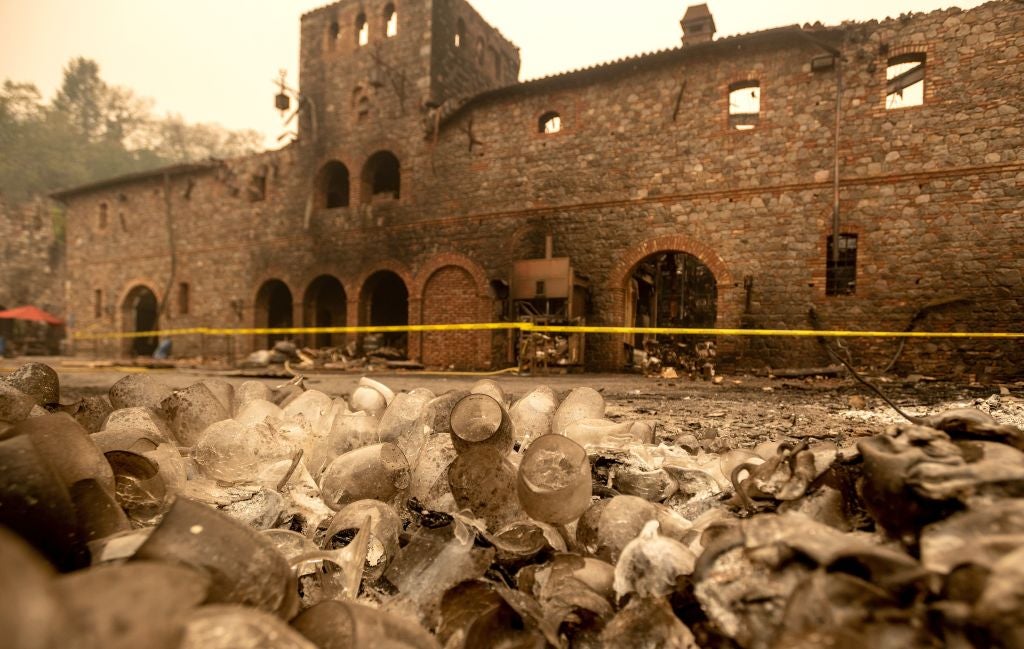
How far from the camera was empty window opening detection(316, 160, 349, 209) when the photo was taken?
16.4 m

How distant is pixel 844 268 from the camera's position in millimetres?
10359

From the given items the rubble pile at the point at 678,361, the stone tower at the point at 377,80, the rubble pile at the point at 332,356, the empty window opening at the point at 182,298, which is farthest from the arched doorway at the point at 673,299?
the empty window opening at the point at 182,298

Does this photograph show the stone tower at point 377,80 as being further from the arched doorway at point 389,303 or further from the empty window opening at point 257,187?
the arched doorway at point 389,303

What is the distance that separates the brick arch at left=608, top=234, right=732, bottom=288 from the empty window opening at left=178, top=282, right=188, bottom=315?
603 inches

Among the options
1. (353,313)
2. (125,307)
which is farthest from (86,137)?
(353,313)

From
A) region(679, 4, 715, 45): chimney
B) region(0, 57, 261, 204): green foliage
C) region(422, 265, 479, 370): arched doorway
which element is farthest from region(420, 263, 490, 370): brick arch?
region(0, 57, 261, 204): green foliage

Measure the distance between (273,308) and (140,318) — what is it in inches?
316

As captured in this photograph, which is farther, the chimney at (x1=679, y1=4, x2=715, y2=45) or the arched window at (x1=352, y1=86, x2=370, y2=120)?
the arched window at (x1=352, y1=86, x2=370, y2=120)

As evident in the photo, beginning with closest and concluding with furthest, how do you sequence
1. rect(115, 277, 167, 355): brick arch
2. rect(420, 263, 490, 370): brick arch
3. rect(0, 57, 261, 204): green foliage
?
rect(420, 263, 490, 370): brick arch → rect(115, 277, 167, 355): brick arch → rect(0, 57, 261, 204): green foliage

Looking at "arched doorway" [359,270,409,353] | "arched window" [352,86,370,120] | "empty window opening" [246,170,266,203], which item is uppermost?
"arched window" [352,86,370,120]

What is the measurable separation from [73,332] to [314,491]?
25095mm

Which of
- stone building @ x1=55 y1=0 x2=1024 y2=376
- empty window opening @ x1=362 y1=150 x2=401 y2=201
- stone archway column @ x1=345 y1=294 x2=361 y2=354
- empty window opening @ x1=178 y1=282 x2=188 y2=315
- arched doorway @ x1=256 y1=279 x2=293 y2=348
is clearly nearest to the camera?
A: stone building @ x1=55 y1=0 x2=1024 y2=376

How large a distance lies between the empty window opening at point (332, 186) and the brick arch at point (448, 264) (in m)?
4.57

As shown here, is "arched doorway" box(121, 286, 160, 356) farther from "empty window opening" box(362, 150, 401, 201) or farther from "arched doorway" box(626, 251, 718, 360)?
"arched doorway" box(626, 251, 718, 360)
